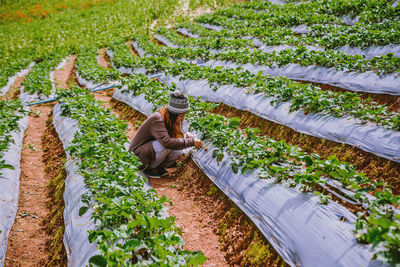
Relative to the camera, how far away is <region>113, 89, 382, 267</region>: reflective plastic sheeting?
91.4 inches

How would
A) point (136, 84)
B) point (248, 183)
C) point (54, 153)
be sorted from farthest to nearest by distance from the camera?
1. point (136, 84)
2. point (54, 153)
3. point (248, 183)

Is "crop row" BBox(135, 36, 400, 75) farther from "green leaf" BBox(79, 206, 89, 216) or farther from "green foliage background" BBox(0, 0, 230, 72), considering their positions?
"green foliage background" BBox(0, 0, 230, 72)

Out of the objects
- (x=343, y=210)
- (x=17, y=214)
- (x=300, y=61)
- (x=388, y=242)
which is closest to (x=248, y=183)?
(x=343, y=210)

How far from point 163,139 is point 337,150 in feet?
9.17

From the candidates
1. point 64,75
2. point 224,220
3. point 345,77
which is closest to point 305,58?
point 345,77

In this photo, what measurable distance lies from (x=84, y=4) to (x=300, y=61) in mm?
28318

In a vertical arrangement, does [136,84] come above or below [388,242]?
below

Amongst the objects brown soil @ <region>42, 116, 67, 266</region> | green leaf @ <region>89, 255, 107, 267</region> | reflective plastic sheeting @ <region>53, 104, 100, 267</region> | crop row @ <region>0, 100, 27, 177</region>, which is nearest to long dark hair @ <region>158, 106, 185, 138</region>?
reflective plastic sheeting @ <region>53, 104, 100, 267</region>

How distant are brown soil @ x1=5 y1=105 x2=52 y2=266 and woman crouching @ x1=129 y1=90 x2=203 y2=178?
168 cm

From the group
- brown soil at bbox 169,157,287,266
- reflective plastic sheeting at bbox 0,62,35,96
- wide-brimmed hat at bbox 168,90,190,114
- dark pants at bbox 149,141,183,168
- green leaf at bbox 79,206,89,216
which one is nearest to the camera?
brown soil at bbox 169,157,287,266

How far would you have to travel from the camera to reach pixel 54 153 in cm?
580

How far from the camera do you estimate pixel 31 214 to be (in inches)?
161

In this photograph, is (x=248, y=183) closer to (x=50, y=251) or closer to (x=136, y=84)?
(x=50, y=251)

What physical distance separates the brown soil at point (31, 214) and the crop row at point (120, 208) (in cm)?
92
